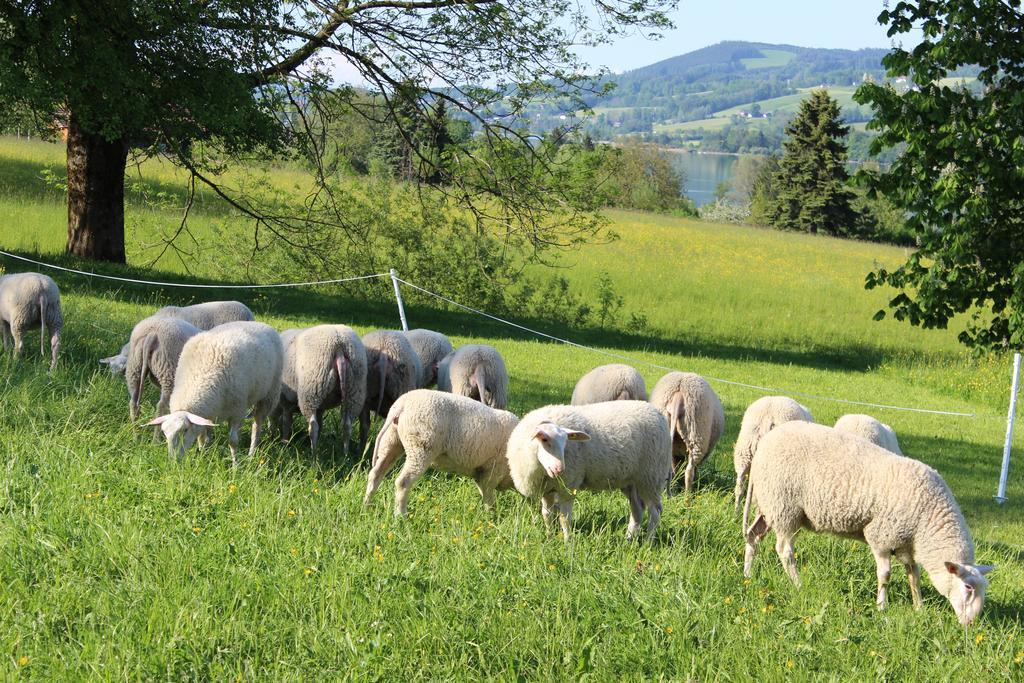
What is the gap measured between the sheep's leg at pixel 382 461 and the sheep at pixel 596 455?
0.84 meters

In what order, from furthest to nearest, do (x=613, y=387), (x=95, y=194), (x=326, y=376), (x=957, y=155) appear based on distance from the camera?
(x=95, y=194), (x=957, y=155), (x=613, y=387), (x=326, y=376)

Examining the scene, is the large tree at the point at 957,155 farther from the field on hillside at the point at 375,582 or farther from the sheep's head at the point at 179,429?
the sheep's head at the point at 179,429

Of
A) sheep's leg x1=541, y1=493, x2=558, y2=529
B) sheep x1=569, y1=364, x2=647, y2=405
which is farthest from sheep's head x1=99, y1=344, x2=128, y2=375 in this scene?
sheep's leg x1=541, y1=493, x2=558, y2=529

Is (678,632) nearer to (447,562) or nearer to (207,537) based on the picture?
(447,562)

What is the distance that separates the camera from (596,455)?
22.1 ft

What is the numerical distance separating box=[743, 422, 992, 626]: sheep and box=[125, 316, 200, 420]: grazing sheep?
481cm

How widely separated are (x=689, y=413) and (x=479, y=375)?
6.30ft

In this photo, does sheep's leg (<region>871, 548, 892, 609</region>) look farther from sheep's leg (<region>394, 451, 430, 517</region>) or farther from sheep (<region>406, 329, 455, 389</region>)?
sheep (<region>406, 329, 455, 389</region>)

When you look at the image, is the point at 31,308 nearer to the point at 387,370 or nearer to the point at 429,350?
the point at 387,370

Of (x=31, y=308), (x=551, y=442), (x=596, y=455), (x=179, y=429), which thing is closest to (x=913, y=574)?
(x=596, y=455)

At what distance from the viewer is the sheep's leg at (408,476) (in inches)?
265

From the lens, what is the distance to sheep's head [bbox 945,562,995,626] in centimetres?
558

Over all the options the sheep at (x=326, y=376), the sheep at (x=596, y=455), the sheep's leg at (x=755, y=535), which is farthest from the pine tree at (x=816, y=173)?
the sheep's leg at (x=755, y=535)

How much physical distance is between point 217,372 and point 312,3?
1006cm
